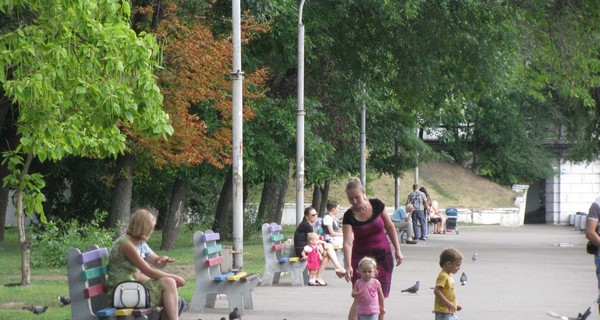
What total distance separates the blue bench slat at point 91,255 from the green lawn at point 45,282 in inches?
111

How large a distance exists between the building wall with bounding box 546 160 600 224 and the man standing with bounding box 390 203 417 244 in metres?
40.1

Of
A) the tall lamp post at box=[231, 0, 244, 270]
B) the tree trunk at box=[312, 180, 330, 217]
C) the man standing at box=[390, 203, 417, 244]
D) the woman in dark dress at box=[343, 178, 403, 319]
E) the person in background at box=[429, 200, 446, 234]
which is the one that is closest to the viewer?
the woman in dark dress at box=[343, 178, 403, 319]

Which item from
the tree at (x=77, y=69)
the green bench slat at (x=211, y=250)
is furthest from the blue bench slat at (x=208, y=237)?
the tree at (x=77, y=69)

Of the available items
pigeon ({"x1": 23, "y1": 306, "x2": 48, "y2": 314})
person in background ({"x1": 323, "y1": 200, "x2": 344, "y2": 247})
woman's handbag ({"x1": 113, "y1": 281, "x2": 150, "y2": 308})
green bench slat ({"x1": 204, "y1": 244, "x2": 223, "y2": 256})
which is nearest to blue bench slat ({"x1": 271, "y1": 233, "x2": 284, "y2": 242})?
person in background ({"x1": 323, "y1": 200, "x2": 344, "y2": 247})

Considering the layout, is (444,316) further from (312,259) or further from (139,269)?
(312,259)

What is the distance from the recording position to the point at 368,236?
1285 cm

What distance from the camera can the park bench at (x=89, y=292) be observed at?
11.5 metres

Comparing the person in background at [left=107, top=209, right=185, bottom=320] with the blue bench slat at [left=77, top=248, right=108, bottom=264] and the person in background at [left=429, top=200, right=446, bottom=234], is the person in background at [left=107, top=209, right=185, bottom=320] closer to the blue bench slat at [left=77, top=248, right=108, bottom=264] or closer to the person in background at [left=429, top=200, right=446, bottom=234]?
the blue bench slat at [left=77, top=248, right=108, bottom=264]

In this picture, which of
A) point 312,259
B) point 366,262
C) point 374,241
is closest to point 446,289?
point 366,262

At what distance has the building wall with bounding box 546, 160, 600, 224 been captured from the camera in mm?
81188

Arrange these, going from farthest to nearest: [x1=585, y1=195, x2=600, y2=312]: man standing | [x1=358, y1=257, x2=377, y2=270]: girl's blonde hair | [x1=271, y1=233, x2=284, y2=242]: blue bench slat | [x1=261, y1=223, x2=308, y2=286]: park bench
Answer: [x1=271, y1=233, x2=284, y2=242]: blue bench slat → [x1=261, y1=223, x2=308, y2=286]: park bench → [x1=585, y1=195, x2=600, y2=312]: man standing → [x1=358, y1=257, x2=377, y2=270]: girl's blonde hair

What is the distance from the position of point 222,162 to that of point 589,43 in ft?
34.2

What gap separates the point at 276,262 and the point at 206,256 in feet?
18.3

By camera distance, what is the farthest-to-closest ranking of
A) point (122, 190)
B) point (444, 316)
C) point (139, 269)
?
point (122, 190) < point (444, 316) < point (139, 269)
